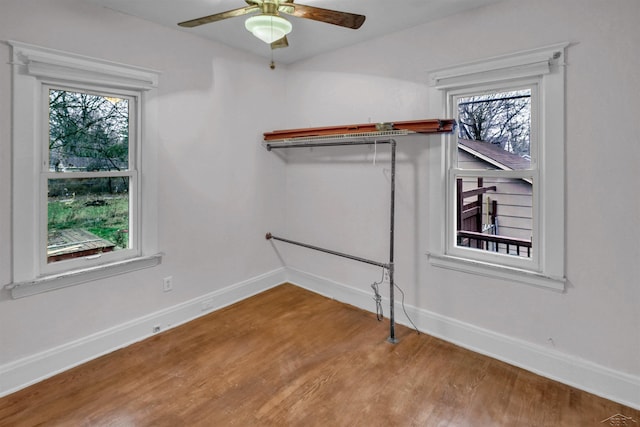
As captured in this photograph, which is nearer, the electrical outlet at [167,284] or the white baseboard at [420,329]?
the white baseboard at [420,329]

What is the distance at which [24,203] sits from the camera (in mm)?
2180

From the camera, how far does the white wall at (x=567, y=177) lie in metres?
2.01

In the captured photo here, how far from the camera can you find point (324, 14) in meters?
1.82

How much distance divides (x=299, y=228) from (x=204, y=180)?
118 centimetres

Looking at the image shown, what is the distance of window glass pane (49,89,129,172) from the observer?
234 centimetres

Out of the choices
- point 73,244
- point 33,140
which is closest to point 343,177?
point 73,244

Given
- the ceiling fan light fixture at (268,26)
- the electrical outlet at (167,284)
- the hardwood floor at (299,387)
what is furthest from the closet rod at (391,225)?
the electrical outlet at (167,284)

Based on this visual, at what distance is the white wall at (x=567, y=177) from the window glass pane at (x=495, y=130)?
0.28 metres

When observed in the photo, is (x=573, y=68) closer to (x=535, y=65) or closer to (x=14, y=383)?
(x=535, y=65)

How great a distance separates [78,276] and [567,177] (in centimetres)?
337

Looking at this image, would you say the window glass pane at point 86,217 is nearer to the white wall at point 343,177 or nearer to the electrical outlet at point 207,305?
the white wall at point 343,177

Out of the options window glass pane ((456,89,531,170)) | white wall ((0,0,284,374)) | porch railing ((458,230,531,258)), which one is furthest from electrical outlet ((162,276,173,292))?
window glass pane ((456,89,531,170))

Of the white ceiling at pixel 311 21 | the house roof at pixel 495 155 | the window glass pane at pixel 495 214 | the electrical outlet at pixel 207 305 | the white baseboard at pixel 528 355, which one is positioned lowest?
the white baseboard at pixel 528 355

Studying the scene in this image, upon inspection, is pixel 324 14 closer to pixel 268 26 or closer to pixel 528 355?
pixel 268 26
